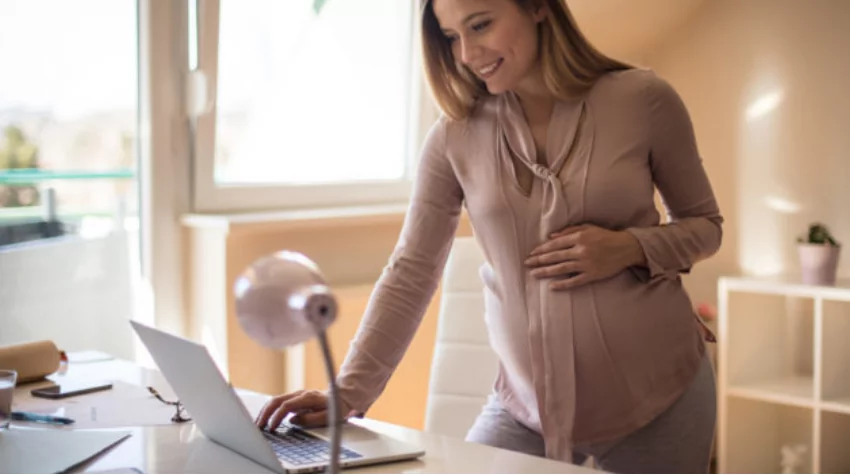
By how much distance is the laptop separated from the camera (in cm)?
124

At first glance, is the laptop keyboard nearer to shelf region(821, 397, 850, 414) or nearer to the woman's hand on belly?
the woman's hand on belly

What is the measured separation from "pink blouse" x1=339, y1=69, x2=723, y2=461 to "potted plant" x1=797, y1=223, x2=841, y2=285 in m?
1.76

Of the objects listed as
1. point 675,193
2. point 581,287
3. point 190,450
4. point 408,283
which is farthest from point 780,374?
point 190,450

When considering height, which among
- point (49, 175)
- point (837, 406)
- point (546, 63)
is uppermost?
point (546, 63)

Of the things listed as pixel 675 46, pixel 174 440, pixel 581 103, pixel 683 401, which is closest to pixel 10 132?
pixel 174 440

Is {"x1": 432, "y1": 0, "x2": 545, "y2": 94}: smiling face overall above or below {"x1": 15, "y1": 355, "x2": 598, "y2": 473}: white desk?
above

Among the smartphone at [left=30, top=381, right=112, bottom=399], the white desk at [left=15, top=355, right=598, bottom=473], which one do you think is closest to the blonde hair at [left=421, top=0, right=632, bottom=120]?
the white desk at [left=15, top=355, right=598, bottom=473]

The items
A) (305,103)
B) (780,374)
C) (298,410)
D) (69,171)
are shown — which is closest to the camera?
(298,410)

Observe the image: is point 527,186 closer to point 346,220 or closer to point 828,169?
point 346,220

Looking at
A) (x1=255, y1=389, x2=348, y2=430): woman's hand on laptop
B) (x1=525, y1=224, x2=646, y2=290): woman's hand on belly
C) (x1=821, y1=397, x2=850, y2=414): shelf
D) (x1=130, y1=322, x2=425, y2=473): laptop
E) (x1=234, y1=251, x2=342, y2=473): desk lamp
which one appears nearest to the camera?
(x1=234, y1=251, x2=342, y2=473): desk lamp

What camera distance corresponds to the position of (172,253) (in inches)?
106

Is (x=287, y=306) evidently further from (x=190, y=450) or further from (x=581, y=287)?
(x=581, y=287)

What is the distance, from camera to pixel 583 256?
158cm

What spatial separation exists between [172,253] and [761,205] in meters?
2.12
